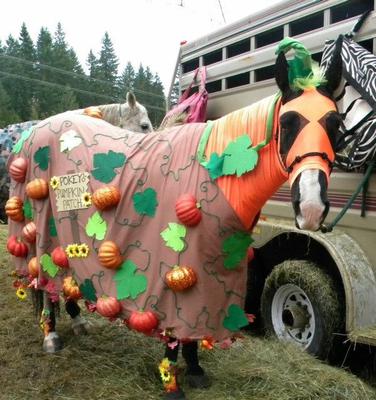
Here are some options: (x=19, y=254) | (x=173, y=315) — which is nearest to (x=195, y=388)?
(x=173, y=315)

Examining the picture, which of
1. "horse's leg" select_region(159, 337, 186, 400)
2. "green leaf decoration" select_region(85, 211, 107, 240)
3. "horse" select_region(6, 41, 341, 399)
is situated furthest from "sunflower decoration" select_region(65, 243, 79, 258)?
"horse's leg" select_region(159, 337, 186, 400)

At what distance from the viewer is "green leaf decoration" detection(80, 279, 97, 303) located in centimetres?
329

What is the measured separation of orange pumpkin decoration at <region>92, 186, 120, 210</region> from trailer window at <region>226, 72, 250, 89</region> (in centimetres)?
198

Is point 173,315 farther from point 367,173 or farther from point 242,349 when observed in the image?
point 367,173

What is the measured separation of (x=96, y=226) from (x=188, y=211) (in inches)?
29.8

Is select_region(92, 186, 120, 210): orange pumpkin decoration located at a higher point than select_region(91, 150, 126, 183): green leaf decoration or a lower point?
lower

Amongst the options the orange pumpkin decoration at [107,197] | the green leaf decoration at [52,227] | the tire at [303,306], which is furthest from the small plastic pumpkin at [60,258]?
the tire at [303,306]

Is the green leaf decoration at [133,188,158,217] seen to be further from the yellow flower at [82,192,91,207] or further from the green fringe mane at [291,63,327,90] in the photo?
the green fringe mane at [291,63,327,90]

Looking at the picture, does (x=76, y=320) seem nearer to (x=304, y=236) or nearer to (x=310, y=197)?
(x=304, y=236)

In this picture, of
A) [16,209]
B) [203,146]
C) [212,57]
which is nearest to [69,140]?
[16,209]

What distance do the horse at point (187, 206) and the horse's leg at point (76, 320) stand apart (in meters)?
0.99

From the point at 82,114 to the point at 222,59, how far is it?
167 centimetres

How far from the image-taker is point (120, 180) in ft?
10.3

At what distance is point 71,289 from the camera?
345cm
